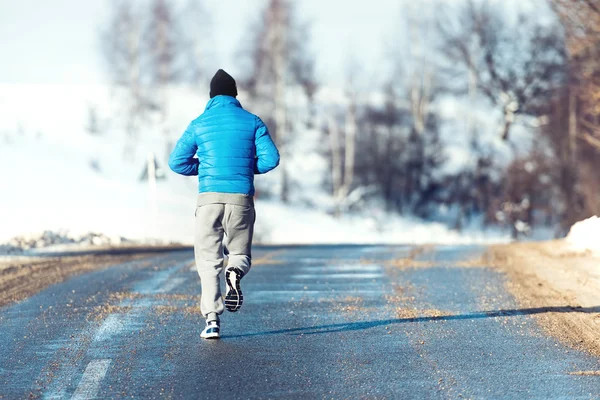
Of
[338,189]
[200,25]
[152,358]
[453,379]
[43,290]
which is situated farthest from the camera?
[200,25]

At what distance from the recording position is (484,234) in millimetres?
42469

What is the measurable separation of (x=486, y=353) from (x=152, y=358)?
228 centimetres

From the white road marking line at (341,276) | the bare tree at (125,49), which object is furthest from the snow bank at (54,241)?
the bare tree at (125,49)

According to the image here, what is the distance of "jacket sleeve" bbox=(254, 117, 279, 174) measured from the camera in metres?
7.84

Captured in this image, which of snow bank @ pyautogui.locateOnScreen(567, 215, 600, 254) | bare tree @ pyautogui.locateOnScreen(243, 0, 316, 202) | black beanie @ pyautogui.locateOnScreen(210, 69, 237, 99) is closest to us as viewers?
black beanie @ pyautogui.locateOnScreen(210, 69, 237, 99)

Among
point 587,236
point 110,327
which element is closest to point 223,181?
point 110,327

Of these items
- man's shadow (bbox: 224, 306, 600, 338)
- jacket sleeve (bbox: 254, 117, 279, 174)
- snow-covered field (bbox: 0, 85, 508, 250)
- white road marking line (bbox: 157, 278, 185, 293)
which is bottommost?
snow-covered field (bbox: 0, 85, 508, 250)

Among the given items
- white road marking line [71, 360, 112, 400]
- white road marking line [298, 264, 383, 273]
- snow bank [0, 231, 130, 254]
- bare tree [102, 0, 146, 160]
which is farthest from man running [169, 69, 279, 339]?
bare tree [102, 0, 146, 160]

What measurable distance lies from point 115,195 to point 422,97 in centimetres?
1946

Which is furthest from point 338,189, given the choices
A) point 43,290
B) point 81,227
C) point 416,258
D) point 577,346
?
point 577,346

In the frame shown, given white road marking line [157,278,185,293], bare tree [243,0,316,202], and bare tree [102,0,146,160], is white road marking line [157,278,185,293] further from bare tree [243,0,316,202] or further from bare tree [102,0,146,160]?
bare tree [102,0,146,160]

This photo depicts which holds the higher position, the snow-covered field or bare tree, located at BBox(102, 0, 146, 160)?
bare tree, located at BBox(102, 0, 146, 160)

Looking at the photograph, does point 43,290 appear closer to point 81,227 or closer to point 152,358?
point 152,358

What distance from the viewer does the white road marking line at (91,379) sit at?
5777 mm
